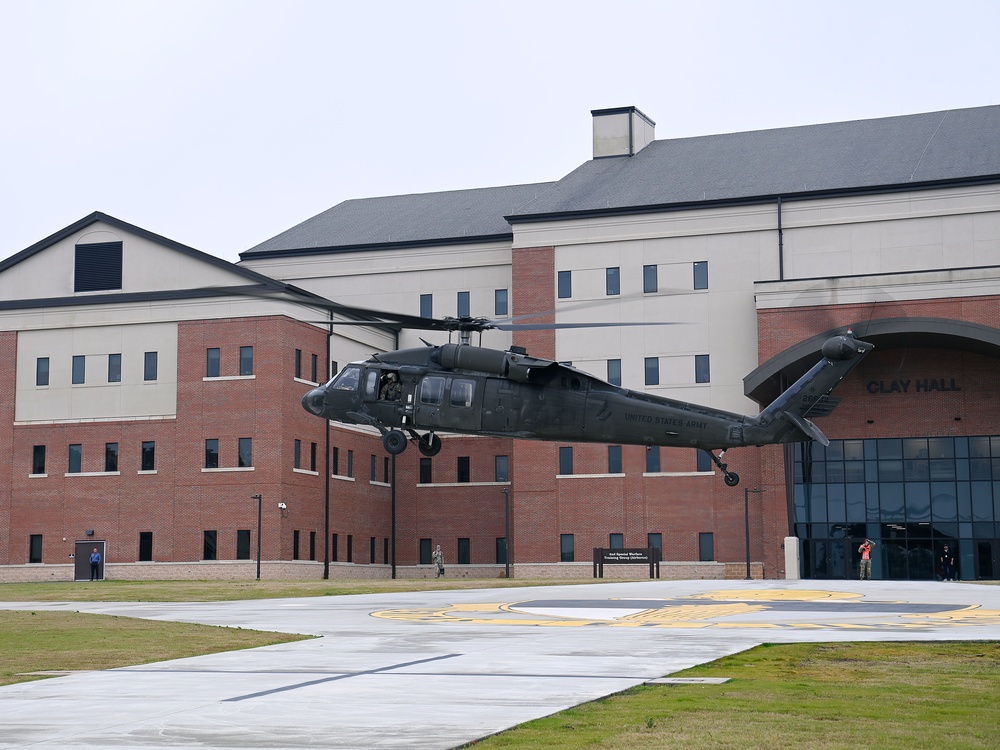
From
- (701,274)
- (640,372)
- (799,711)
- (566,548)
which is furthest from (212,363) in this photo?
(799,711)

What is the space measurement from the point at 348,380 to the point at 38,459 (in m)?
45.4

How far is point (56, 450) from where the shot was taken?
7069 cm

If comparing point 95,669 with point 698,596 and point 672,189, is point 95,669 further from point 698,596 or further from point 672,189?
point 672,189

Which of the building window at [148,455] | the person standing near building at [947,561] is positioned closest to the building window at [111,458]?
the building window at [148,455]

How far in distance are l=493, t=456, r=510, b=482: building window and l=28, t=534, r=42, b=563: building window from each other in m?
26.4

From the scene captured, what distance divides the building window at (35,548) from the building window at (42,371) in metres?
8.56

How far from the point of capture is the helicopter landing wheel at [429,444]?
31.2 metres

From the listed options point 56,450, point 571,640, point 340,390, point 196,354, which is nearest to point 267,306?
point 196,354

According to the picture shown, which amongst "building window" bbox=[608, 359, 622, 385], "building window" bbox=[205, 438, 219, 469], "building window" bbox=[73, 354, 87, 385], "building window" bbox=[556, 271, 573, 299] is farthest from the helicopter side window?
"building window" bbox=[73, 354, 87, 385]

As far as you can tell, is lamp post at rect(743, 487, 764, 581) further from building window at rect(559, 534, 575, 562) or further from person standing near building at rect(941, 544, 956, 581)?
building window at rect(559, 534, 575, 562)

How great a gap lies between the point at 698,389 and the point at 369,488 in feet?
69.3

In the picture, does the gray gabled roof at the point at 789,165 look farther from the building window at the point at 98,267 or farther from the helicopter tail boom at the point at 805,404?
the helicopter tail boom at the point at 805,404

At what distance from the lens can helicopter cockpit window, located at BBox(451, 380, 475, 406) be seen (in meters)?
29.4

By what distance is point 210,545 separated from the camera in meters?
67.4
